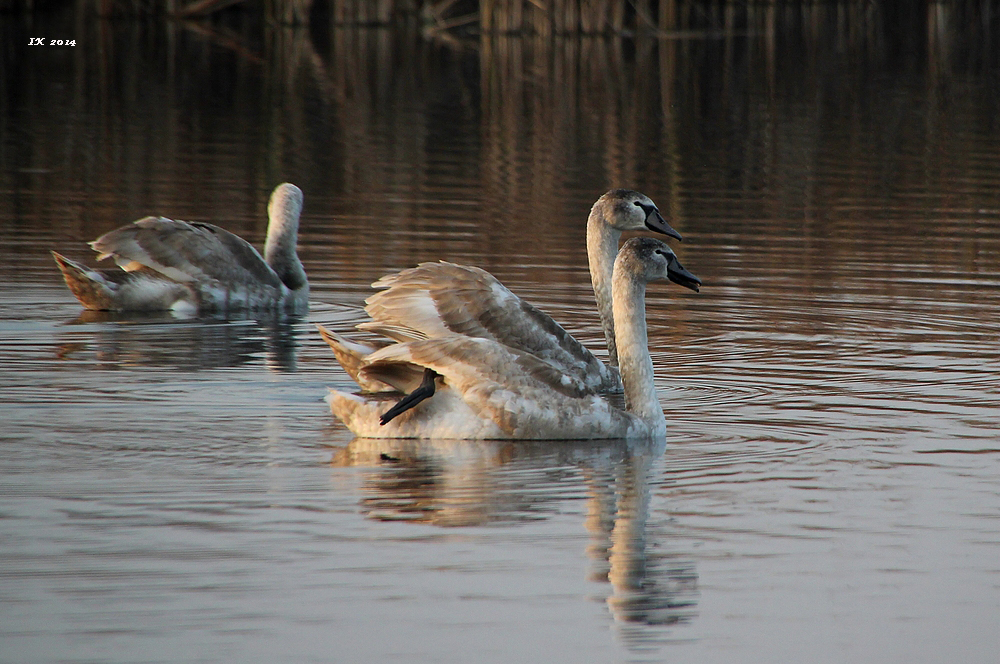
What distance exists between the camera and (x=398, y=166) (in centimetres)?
2448

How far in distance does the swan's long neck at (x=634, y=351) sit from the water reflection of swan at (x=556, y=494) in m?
0.22

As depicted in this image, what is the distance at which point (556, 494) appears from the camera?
8.71 meters

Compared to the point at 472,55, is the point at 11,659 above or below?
below

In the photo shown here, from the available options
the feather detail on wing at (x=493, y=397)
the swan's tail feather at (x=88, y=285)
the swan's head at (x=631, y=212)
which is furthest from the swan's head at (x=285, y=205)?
the feather detail on wing at (x=493, y=397)

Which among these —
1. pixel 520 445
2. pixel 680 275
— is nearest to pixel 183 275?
pixel 680 275

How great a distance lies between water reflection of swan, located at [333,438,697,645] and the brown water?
0.08ft

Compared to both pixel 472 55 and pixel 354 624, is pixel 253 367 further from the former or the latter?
pixel 472 55

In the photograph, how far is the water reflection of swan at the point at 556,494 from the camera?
7.19 metres

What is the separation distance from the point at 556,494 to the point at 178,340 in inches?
215

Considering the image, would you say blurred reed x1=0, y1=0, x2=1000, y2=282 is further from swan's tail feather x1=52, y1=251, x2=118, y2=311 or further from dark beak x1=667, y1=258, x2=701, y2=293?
dark beak x1=667, y1=258, x2=701, y2=293

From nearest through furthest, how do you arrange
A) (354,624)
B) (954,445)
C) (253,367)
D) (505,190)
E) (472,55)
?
(354,624)
(954,445)
(253,367)
(505,190)
(472,55)

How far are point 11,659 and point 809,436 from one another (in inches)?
211

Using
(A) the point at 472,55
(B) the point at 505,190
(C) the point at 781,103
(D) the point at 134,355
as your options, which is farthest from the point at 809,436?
(A) the point at 472,55

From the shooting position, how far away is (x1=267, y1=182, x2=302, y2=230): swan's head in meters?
15.8
